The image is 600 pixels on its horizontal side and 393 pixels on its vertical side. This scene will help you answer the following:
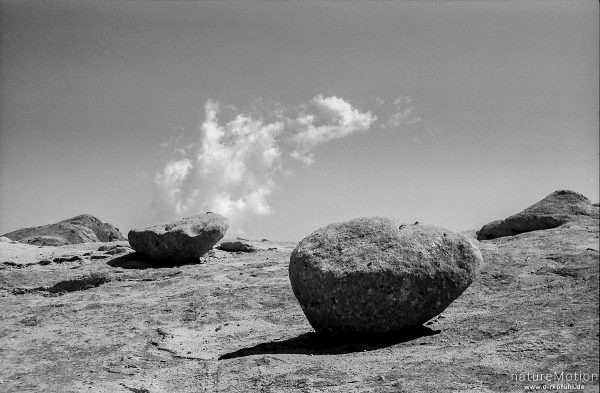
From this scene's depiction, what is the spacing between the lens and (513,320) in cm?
912

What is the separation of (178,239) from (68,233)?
14579 mm

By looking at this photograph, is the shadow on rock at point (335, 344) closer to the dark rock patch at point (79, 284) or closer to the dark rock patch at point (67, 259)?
the dark rock patch at point (79, 284)

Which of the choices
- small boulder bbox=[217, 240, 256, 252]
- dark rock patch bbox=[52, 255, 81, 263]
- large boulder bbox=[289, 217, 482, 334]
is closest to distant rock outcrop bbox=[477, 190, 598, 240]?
small boulder bbox=[217, 240, 256, 252]

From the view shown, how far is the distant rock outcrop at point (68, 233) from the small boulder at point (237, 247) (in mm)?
11026

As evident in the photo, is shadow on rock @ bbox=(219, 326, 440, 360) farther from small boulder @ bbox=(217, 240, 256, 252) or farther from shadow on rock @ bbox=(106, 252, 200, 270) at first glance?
small boulder @ bbox=(217, 240, 256, 252)

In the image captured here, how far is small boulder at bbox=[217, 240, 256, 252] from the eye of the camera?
2527 cm

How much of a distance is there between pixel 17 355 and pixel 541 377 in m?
10.00

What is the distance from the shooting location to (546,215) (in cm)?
1950

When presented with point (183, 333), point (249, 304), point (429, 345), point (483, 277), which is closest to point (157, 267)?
point (249, 304)

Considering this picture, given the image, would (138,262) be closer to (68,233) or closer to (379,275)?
(68,233)

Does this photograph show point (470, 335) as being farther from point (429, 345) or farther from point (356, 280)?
point (356, 280)

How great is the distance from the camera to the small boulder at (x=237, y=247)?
25266 mm

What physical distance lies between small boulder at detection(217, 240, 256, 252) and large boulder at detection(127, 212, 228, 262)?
2.99m

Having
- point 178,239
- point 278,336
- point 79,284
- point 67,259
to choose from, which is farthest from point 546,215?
point 67,259
